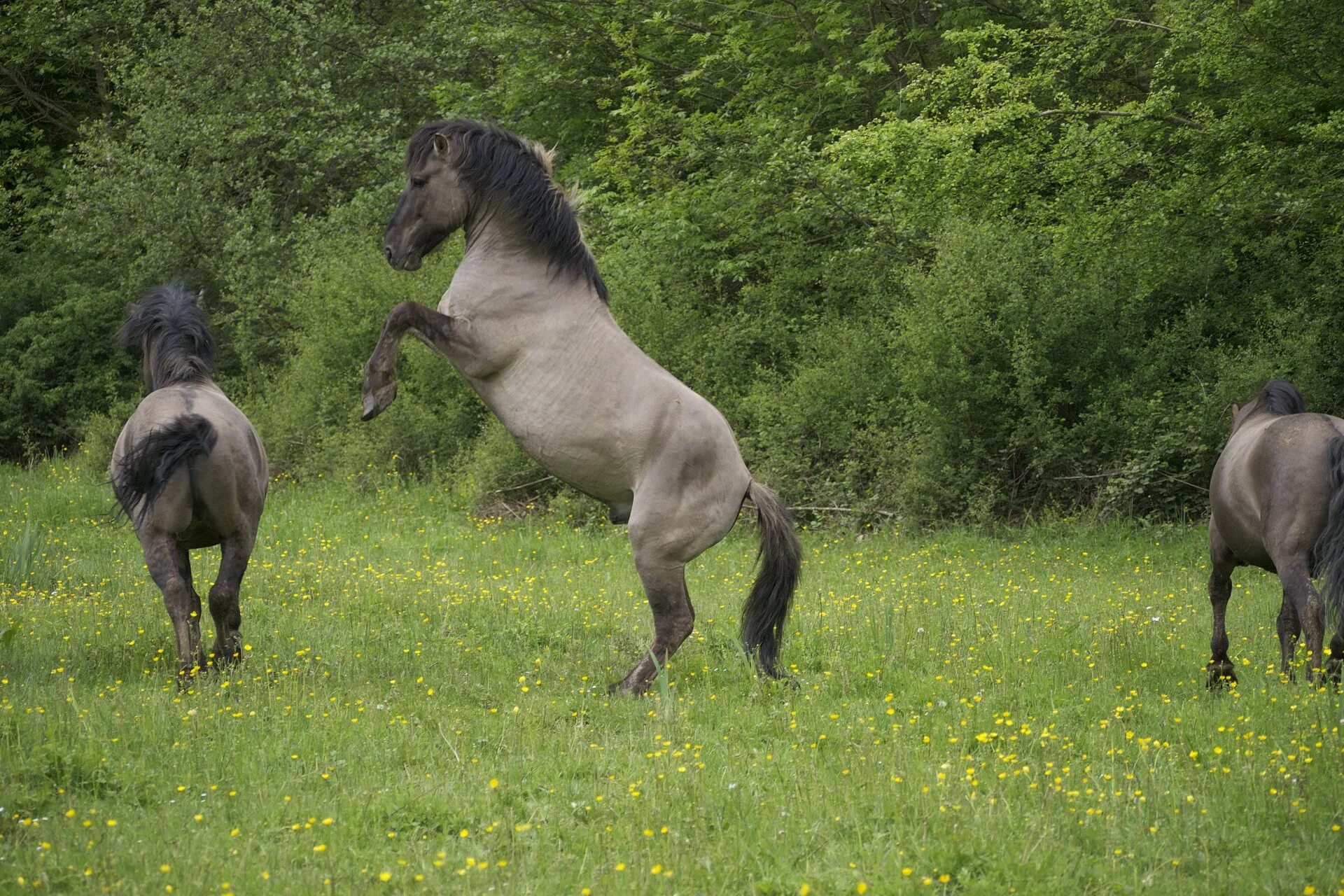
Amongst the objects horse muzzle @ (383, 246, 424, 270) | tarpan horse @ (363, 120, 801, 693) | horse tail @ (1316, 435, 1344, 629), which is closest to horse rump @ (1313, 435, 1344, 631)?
horse tail @ (1316, 435, 1344, 629)

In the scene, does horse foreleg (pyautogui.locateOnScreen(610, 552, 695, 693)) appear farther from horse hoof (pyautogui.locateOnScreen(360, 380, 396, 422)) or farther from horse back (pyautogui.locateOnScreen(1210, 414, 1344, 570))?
horse back (pyautogui.locateOnScreen(1210, 414, 1344, 570))

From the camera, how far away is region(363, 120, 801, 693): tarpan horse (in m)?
7.19

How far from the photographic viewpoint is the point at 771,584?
7.62 meters

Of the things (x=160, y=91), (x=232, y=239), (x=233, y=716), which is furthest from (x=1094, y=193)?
(x=160, y=91)

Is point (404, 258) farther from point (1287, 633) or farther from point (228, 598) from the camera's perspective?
point (1287, 633)

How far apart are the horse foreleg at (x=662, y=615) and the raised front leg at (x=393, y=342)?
1.64 metres

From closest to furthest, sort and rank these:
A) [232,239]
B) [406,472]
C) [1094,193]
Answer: [1094,193]
[406,472]
[232,239]

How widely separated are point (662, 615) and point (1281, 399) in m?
4.30

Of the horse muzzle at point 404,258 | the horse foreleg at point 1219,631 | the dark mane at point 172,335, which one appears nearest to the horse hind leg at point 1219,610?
the horse foreleg at point 1219,631

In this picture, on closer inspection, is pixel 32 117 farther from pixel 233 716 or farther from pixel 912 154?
pixel 233 716

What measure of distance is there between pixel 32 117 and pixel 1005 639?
28.4 metres

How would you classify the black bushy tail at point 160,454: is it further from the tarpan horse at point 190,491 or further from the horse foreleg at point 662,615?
the horse foreleg at point 662,615

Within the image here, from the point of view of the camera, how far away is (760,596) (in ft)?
25.1

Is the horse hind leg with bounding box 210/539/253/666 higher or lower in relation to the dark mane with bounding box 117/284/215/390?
lower
